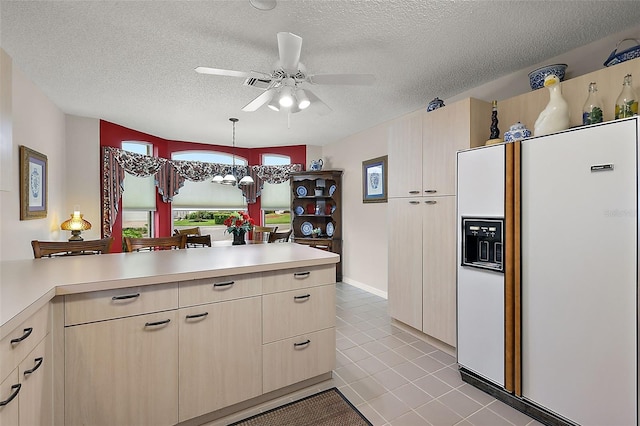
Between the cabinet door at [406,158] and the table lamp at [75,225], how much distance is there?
3.81 meters

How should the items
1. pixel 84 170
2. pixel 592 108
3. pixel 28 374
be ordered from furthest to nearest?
1. pixel 84 170
2. pixel 592 108
3. pixel 28 374

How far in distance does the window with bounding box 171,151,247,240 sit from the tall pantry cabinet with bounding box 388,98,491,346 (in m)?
3.58

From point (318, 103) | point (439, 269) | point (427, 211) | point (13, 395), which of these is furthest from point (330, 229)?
point (13, 395)

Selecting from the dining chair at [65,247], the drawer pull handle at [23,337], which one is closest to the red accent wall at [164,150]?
the dining chair at [65,247]

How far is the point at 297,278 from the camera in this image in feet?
6.35

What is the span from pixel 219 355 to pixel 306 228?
3.78 meters

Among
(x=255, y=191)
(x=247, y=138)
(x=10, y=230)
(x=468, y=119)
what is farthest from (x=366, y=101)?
(x=10, y=230)

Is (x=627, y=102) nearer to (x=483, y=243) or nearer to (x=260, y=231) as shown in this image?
(x=483, y=243)

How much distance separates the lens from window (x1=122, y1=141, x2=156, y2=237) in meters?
4.62

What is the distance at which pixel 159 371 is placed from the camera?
4.93ft

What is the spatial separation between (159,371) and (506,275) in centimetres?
220

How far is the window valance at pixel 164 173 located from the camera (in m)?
4.08

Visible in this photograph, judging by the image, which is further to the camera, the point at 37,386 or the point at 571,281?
the point at 571,281

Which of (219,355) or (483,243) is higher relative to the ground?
(483,243)
